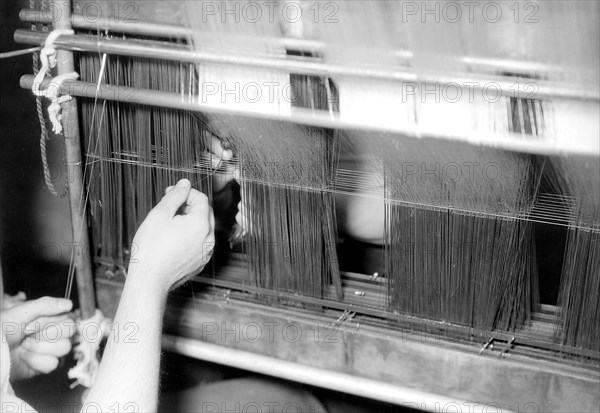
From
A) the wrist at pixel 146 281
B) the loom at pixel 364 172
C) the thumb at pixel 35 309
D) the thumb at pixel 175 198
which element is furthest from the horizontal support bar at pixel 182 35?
the thumb at pixel 35 309

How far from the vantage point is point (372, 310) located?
3.82 ft

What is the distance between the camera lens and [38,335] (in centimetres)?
119

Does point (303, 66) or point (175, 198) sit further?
point (175, 198)

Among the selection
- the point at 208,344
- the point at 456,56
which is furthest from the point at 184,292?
the point at 456,56

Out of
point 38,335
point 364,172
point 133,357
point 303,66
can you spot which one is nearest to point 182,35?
point 303,66

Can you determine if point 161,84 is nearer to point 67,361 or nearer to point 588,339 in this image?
point 67,361

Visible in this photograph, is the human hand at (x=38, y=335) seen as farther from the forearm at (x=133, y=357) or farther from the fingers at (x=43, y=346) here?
the forearm at (x=133, y=357)

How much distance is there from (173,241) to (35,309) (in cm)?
31

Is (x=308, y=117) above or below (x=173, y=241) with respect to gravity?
above

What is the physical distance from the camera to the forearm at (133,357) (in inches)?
35.4

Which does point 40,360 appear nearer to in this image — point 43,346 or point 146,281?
point 43,346

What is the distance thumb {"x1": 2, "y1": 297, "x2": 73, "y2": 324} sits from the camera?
112 centimetres

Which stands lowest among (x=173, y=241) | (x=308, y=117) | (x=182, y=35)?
(x=173, y=241)

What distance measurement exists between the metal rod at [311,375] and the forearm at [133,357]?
0.94 ft
